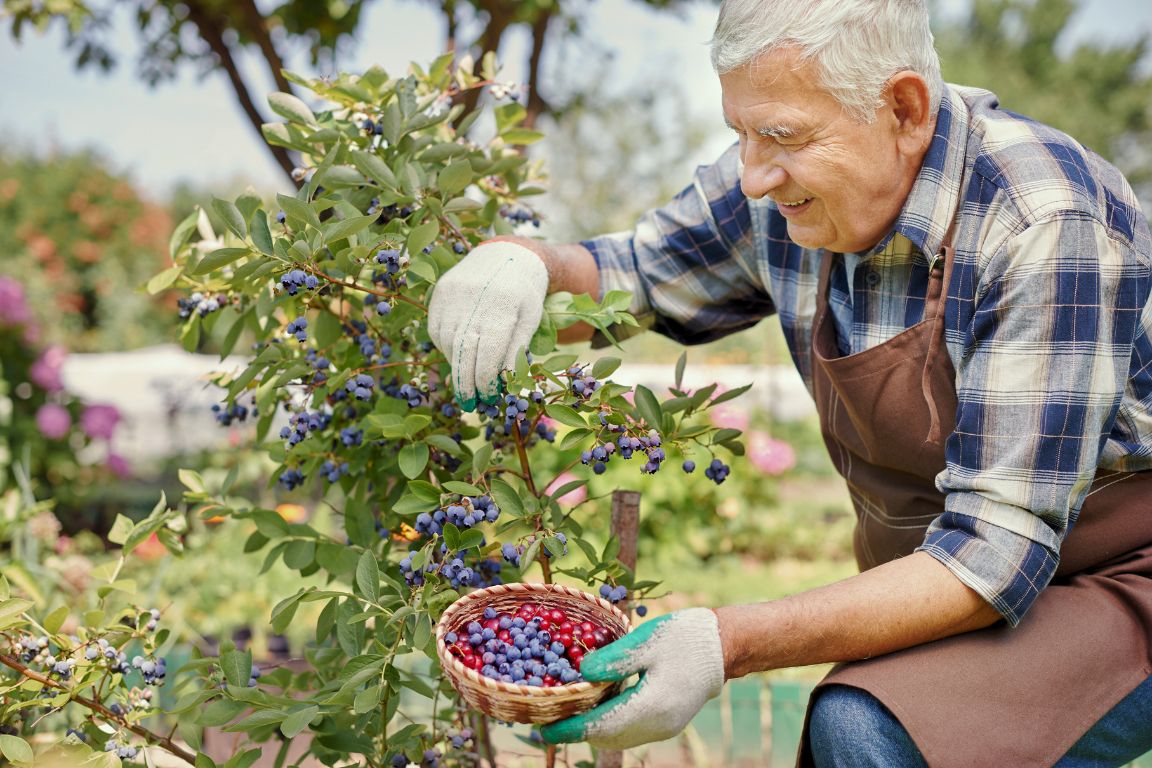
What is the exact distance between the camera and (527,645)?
115cm

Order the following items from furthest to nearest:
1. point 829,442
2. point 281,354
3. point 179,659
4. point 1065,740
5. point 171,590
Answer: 1. point 171,590
2. point 179,659
3. point 829,442
4. point 281,354
5. point 1065,740

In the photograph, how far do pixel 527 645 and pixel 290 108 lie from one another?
2.82 feet

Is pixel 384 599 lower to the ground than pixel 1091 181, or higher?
lower

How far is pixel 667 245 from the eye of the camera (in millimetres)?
1726

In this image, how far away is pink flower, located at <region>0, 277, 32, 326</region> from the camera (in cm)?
416

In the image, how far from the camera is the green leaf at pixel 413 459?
51.1 inches

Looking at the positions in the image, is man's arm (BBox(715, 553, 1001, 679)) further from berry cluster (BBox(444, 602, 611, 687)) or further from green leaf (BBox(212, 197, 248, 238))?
green leaf (BBox(212, 197, 248, 238))

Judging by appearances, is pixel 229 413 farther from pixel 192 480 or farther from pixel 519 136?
pixel 519 136

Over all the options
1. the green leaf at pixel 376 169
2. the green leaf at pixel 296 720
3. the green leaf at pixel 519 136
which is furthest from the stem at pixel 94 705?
the green leaf at pixel 519 136

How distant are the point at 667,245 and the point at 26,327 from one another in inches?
140

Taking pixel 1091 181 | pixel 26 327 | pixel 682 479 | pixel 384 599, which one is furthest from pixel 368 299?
pixel 26 327

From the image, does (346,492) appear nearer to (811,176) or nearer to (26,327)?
(811,176)

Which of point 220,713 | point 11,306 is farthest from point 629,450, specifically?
point 11,306

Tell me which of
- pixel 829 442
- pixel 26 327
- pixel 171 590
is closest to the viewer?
pixel 829 442
